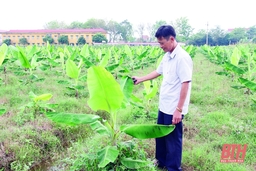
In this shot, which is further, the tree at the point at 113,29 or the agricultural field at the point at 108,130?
the tree at the point at 113,29

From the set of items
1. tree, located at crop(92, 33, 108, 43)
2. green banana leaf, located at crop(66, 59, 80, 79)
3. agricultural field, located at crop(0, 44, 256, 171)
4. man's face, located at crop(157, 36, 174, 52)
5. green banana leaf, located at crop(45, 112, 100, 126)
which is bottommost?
agricultural field, located at crop(0, 44, 256, 171)

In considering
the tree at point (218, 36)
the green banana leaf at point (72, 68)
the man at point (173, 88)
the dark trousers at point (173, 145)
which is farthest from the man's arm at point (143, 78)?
the tree at point (218, 36)

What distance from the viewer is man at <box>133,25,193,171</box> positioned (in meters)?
2.16

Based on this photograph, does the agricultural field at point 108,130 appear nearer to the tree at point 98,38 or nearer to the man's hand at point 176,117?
the man's hand at point 176,117

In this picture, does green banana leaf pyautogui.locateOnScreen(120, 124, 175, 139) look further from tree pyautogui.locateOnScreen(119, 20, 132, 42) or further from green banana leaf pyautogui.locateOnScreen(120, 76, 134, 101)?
tree pyautogui.locateOnScreen(119, 20, 132, 42)

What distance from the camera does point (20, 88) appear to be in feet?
19.1

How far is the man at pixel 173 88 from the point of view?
2164mm

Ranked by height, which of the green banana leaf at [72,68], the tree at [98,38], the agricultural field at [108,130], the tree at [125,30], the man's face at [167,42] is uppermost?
the tree at [125,30]

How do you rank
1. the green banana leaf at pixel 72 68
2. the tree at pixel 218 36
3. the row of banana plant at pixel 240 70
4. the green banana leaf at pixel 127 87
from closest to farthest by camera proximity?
the green banana leaf at pixel 127 87 → the row of banana plant at pixel 240 70 → the green banana leaf at pixel 72 68 → the tree at pixel 218 36

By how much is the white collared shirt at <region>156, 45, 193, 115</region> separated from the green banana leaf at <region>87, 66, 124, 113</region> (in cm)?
60

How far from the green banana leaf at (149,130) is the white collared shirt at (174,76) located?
45 cm

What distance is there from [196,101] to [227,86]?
5.51 ft

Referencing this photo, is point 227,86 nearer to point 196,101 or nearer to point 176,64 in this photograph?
point 196,101

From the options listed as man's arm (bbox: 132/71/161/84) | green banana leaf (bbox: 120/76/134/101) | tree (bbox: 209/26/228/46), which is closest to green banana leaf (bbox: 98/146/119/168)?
green banana leaf (bbox: 120/76/134/101)
